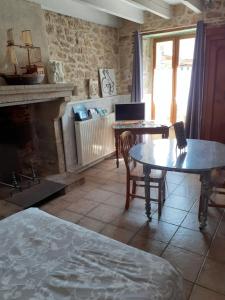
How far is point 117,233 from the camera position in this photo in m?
2.38

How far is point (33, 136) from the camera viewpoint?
3.60 m

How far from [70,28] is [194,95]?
2.25 meters

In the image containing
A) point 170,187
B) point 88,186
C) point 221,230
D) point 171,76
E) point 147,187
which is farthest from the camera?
point 171,76

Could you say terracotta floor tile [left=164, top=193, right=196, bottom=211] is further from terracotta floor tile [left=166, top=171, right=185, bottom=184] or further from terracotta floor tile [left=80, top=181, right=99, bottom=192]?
terracotta floor tile [left=80, top=181, right=99, bottom=192]

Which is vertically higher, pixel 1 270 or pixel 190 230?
pixel 1 270

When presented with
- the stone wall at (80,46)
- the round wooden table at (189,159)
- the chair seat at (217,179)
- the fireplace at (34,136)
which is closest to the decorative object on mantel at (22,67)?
the fireplace at (34,136)

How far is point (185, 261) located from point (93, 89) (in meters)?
3.11

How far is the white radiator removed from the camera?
3.87 meters

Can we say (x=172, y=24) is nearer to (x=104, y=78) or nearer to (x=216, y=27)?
(x=216, y=27)

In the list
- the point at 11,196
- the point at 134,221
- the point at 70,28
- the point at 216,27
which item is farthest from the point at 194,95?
the point at 11,196

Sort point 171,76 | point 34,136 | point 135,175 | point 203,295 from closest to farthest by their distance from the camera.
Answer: point 203,295 < point 135,175 < point 34,136 < point 171,76

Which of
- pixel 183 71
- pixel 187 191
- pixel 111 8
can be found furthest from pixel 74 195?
pixel 183 71

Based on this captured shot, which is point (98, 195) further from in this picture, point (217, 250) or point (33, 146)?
point (217, 250)

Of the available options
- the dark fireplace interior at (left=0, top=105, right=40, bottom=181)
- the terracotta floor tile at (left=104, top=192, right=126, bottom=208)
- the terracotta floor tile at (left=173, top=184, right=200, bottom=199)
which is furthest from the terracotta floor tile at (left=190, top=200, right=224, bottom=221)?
the dark fireplace interior at (left=0, top=105, right=40, bottom=181)
